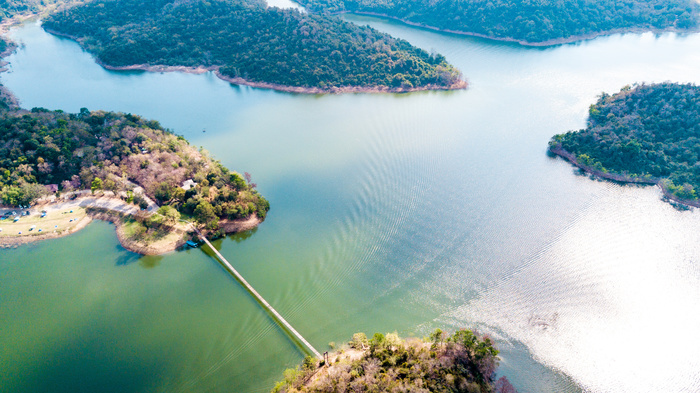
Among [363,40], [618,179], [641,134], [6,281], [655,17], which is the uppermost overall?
[655,17]

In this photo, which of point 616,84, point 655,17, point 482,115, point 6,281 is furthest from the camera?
point 655,17

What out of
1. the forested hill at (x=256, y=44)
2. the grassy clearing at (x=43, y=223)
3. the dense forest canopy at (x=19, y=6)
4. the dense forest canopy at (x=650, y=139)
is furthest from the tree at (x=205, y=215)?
the dense forest canopy at (x=19, y=6)

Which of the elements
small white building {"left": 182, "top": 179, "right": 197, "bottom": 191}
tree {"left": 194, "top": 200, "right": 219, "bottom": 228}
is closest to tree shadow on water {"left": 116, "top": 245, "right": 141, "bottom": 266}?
tree {"left": 194, "top": 200, "right": 219, "bottom": 228}

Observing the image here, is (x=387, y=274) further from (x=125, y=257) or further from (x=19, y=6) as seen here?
(x=19, y=6)

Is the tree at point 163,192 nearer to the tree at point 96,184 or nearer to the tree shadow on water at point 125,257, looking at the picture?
the tree shadow on water at point 125,257

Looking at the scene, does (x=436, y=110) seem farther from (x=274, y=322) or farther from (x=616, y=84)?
(x=274, y=322)

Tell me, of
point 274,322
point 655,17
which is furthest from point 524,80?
point 274,322

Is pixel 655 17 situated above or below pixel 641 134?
above
